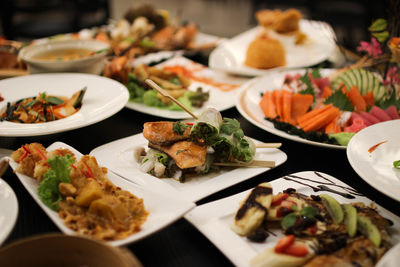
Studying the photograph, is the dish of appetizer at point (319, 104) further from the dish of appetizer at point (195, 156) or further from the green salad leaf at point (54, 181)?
the green salad leaf at point (54, 181)

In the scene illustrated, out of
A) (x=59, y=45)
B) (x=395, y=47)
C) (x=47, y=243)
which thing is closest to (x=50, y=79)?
(x=59, y=45)

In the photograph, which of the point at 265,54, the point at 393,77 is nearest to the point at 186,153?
the point at 393,77

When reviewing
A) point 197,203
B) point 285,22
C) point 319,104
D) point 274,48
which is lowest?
point 197,203

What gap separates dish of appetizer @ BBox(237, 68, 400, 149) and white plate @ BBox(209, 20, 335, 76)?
1.27 ft

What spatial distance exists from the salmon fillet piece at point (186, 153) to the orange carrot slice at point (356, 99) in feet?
3.62

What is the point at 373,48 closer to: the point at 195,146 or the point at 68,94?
the point at 195,146

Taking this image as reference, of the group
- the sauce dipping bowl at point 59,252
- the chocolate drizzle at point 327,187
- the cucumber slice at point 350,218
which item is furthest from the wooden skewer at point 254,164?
the sauce dipping bowl at point 59,252

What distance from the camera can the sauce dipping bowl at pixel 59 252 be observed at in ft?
3.05

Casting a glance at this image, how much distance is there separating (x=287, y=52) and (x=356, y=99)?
132 centimetres

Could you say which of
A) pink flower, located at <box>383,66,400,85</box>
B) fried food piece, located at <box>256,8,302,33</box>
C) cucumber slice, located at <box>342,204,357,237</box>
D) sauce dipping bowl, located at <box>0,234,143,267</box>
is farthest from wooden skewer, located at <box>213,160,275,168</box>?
fried food piece, located at <box>256,8,302,33</box>

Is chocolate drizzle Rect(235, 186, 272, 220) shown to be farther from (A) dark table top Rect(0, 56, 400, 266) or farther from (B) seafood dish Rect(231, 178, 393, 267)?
(A) dark table top Rect(0, 56, 400, 266)

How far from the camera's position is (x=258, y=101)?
2367 mm

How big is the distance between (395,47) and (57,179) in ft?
5.78

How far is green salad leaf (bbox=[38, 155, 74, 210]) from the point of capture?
4.26ft
